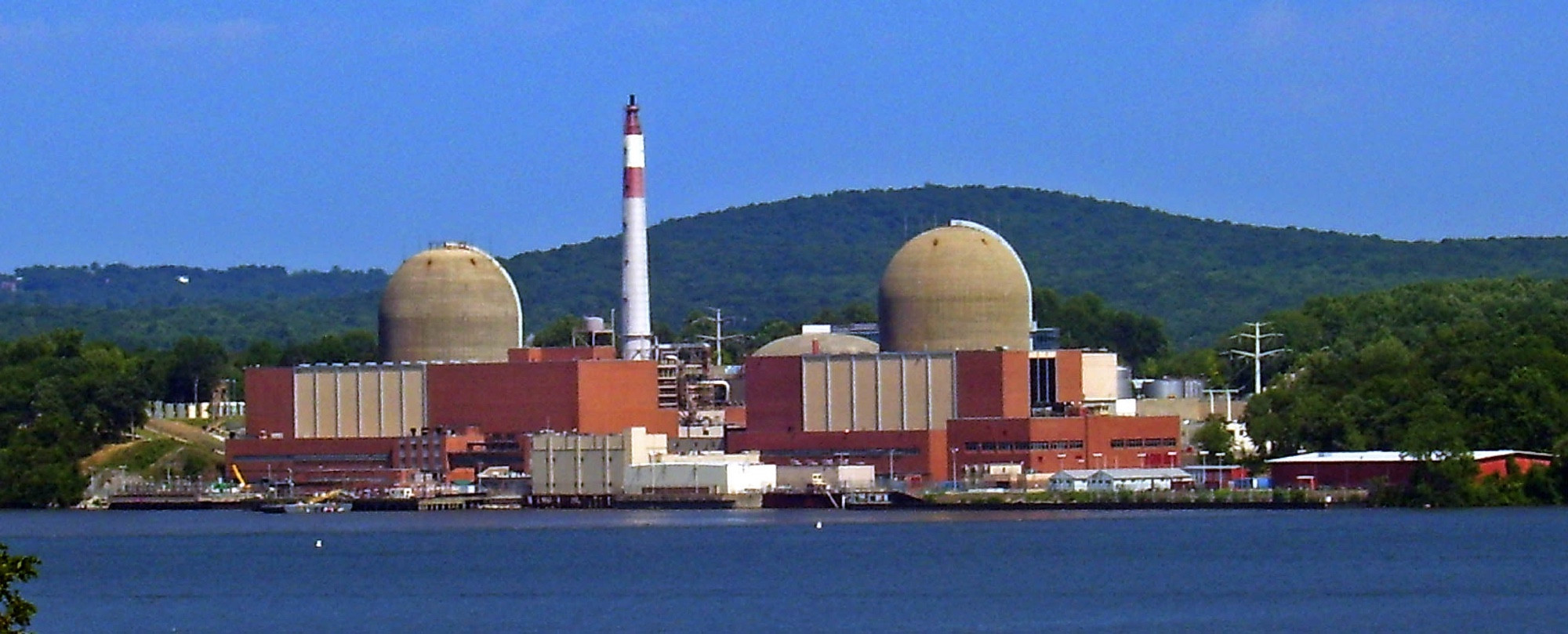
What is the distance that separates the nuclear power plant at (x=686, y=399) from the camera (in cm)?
9575

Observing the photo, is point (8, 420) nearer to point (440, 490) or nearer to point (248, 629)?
point (440, 490)

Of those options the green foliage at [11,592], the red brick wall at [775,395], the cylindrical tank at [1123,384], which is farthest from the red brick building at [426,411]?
the green foliage at [11,592]

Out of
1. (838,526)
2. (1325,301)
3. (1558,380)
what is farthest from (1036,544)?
(1325,301)

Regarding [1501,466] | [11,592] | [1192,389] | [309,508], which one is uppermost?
[1192,389]

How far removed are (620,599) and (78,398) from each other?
62537 millimetres

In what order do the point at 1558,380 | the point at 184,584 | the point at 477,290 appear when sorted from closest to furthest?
the point at 184,584 < the point at 1558,380 < the point at 477,290

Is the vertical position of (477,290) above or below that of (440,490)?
above

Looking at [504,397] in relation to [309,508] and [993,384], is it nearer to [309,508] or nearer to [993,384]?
[309,508]

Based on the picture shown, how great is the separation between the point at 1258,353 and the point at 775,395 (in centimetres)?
2703

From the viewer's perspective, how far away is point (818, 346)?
10419 centimetres

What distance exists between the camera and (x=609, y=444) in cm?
9700

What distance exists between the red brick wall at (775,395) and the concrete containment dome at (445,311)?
10772mm

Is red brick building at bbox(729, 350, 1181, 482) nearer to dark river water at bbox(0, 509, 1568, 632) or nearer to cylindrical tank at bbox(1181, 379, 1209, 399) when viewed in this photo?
dark river water at bbox(0, 509, 1568, 632)

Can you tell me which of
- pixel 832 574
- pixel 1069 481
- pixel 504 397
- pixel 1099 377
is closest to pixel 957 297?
pixel 1099 377
